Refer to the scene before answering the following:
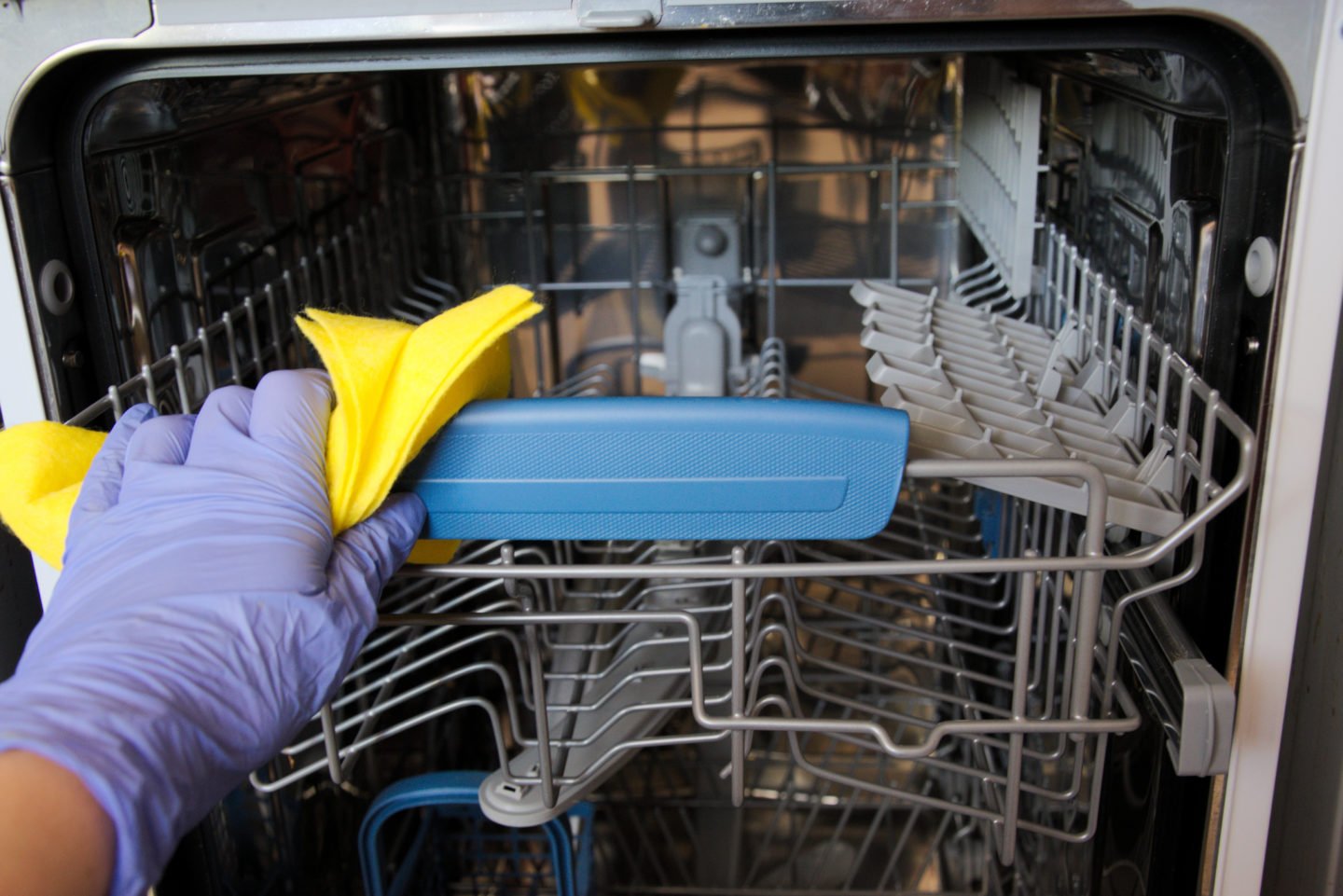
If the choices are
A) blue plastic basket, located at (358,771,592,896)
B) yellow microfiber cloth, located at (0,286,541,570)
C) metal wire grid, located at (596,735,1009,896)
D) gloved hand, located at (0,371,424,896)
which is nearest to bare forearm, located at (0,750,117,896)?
gloved hand, located at (0,371,424,896)

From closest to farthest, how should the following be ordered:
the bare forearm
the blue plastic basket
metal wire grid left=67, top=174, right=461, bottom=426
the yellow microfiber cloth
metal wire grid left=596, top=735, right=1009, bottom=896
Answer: the bare forearm → the yellow microfiber cloth → metal wire grid left=67, top=174, right=461, bottom=426 → the blue plastic basket → metal wire grid left=596, top=735, right=1009, bottom=896

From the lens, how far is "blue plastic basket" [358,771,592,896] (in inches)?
40.3

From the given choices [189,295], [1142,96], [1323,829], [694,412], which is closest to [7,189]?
[189,295]

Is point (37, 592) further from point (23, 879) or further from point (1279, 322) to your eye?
point (1279, 322)

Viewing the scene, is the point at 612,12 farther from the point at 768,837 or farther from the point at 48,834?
the point at 768,837

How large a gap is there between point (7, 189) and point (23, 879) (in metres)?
0.45

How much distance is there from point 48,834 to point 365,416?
257 mm

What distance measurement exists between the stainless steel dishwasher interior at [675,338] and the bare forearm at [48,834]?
1.05 feet

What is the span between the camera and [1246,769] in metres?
0.72

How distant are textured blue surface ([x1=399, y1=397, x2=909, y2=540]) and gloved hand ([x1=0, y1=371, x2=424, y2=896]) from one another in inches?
1.7

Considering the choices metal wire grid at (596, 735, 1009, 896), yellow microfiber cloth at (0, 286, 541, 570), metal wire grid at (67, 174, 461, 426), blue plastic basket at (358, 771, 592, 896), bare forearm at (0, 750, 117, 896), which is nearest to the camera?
bare forearm at (0, 750, 117, 896)

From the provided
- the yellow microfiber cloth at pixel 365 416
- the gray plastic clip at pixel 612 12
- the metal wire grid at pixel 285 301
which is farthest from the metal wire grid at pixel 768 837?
the gray plastic clip at pixel 612 12

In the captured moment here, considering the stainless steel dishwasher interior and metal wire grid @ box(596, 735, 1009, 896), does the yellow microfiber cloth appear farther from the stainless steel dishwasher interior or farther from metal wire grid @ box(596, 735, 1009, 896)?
metal wire grid @ box(596, 735, 1009, 896)

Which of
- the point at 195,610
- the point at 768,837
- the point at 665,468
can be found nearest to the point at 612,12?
the point at 665,468
